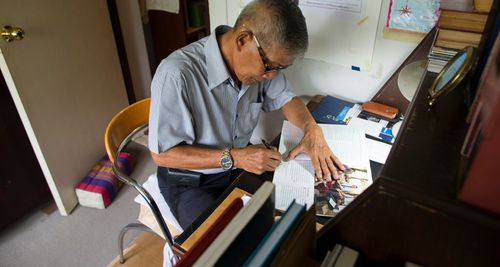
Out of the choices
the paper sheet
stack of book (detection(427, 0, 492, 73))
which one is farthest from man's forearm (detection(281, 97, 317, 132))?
the paper sheet

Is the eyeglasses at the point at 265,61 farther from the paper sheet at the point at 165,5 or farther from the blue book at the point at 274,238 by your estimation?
the paper sheet at the point at 165,5

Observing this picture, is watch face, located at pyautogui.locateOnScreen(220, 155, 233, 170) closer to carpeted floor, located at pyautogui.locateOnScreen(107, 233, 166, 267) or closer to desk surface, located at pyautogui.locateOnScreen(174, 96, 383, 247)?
desk surface, located at pyautogui.locateOnScreen(174, 96, 383, 247)

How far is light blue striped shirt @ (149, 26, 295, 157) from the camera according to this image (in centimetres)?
112

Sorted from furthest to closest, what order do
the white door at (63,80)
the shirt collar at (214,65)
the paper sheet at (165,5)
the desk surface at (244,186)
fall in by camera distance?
the paper sheet at (165,5), the white door at (63,80), the shirt collar at (214,65), the desk surface at (244,186)

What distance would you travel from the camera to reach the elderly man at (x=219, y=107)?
1.01 meters

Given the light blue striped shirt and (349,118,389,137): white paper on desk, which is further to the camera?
(349,118,389,137): white paper on desk

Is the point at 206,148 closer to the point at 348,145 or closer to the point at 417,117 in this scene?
the point at 348,145

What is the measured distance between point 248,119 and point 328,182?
50 centimetres

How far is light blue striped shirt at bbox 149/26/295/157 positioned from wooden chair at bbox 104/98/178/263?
0.13 m

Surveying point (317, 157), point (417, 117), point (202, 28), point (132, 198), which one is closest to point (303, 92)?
point (317, 157)

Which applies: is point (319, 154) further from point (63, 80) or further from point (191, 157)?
point (63, 80)

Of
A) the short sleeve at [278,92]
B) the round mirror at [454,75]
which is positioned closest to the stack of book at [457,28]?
the round mirror at [454,75]

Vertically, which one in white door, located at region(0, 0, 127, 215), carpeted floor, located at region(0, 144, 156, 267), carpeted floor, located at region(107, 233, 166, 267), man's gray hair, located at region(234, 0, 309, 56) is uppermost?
man's gray hair, located at region(234, 0, 309, 56)

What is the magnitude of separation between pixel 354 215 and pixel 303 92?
122cm
